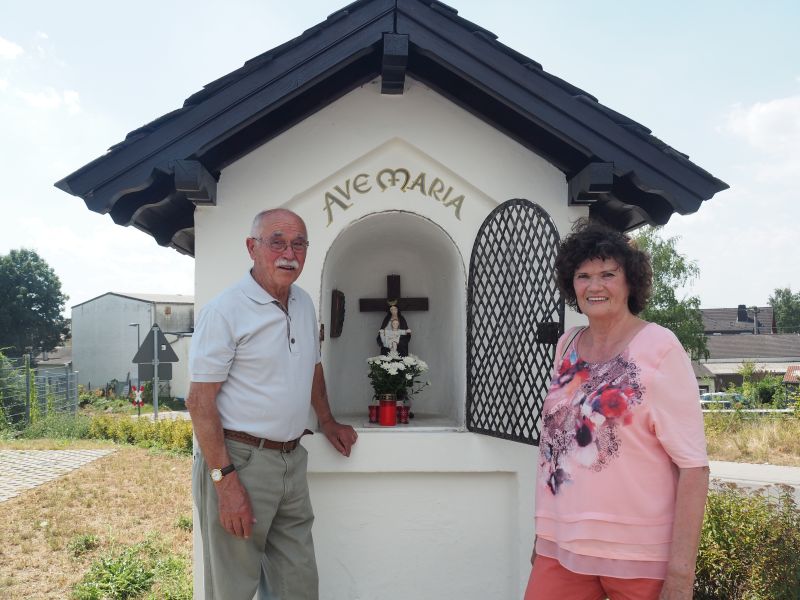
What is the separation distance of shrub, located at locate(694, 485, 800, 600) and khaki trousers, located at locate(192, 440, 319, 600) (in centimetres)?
295

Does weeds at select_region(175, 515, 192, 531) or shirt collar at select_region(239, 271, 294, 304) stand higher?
shirt collar at select_region(239, 271, 294, 304)

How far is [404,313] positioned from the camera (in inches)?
214

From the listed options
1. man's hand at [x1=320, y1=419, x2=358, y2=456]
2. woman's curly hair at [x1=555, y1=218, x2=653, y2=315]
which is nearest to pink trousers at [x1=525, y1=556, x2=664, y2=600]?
woman's curly hair at [x1=555, y1=218, x2=653, y2=315]

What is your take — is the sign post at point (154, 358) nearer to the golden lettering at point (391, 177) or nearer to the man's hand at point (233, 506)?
the golden lettering at point (391, 177)

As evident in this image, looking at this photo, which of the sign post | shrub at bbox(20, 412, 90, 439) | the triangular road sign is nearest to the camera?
the sign post

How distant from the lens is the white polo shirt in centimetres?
295

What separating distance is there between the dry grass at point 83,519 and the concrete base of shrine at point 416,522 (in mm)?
2797

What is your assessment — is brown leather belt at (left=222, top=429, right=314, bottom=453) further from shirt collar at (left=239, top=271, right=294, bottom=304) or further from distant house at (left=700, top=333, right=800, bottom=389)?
distant house at (left=700, top=333, right=800, bottom=389)

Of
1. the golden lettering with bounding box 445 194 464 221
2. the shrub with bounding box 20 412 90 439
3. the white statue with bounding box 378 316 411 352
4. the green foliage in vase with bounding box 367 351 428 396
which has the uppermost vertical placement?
the golden lettering with bounding box 445 194 464 221

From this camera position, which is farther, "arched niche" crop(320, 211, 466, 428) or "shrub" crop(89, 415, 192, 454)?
"shrub" crop(89, 415, 192, 454)

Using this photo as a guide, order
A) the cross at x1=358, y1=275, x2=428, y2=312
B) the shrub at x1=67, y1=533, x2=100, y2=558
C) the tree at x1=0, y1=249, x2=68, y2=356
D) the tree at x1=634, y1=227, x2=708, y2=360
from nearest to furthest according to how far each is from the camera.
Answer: the cross at x1=358, y1=275, x2=428, y2=312 < the shrub at x1=67, y1=533, x2=100, y2=558 < the tree at x1=634, y1=227, x2=708, y2=360 < the tree at x1=0, y1=249, x2=68, y2=356

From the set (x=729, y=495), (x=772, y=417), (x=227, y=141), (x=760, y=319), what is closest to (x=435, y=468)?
(x=227, y=141)

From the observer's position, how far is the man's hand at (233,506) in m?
2.91

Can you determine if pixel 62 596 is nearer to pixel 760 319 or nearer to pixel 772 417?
pixel 772 417
